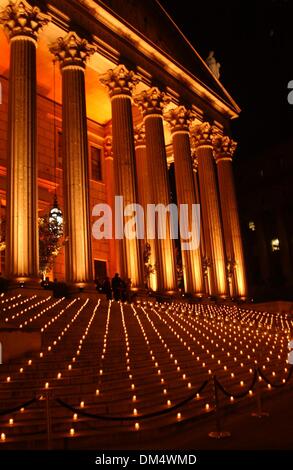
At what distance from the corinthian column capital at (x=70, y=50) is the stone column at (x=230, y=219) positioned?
16457 mm

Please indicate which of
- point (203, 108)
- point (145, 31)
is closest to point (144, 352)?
point (145, 31)

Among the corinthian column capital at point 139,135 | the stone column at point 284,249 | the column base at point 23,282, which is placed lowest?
the column base at point 23,282

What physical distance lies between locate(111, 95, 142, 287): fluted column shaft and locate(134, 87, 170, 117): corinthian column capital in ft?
9.66

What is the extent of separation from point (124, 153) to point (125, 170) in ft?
Result: 3.30

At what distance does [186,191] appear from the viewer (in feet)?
110

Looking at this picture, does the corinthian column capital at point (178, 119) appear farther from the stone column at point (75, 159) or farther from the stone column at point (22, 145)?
the stone column at point (22, 145)

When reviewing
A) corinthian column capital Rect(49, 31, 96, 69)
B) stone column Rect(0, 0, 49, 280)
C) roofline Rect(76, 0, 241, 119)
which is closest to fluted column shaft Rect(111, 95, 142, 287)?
corinthian column capital Rect(49, 31, 96, 69)

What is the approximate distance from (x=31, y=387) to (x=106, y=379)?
1.85 m

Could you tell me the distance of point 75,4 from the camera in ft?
85.8

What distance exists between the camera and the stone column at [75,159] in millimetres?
22969

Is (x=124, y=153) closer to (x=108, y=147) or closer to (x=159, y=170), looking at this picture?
(x=159, y=170)

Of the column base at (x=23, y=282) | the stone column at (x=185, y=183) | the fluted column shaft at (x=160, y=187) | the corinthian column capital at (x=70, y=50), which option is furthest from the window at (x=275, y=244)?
the column base at (x=23, y=282)

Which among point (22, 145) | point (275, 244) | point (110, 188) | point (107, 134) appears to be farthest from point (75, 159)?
point (275, 244)
